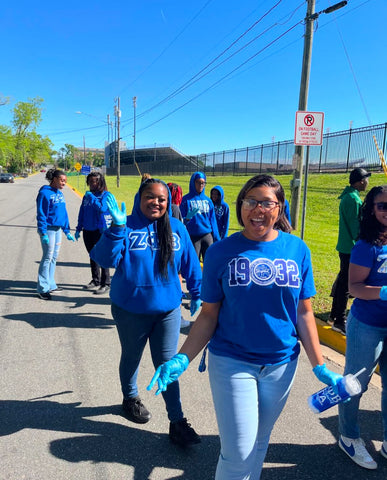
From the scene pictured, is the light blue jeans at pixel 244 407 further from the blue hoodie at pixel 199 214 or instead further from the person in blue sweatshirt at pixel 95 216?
the person in blue sweatshirt at pixel 95 216

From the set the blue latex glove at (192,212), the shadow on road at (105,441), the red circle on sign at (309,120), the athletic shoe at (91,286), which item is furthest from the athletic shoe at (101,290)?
the red circle on sign at (309,120)

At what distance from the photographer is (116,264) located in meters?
2.50

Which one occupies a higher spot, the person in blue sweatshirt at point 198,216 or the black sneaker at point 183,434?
the person in blue sweatshirt at point 198,216

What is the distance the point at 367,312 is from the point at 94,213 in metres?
4.66

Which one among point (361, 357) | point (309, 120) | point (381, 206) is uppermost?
point (309, 120)

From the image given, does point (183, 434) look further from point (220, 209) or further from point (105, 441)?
point (220, 209)

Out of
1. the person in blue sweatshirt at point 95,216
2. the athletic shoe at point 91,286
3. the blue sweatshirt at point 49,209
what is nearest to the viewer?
the blue sweatshirt at point 49,209

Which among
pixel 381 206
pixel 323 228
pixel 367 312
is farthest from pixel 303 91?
pixel 367 312

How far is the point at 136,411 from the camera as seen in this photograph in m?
2.85

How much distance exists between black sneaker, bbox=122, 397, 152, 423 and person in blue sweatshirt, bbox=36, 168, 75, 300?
3.35 metres

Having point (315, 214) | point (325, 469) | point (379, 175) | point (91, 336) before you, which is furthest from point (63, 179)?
point (379, 175)

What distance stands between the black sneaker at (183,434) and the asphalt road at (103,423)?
5cm

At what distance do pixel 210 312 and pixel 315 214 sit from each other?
39.8 ft

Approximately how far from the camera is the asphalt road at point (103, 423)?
2.38 meters
